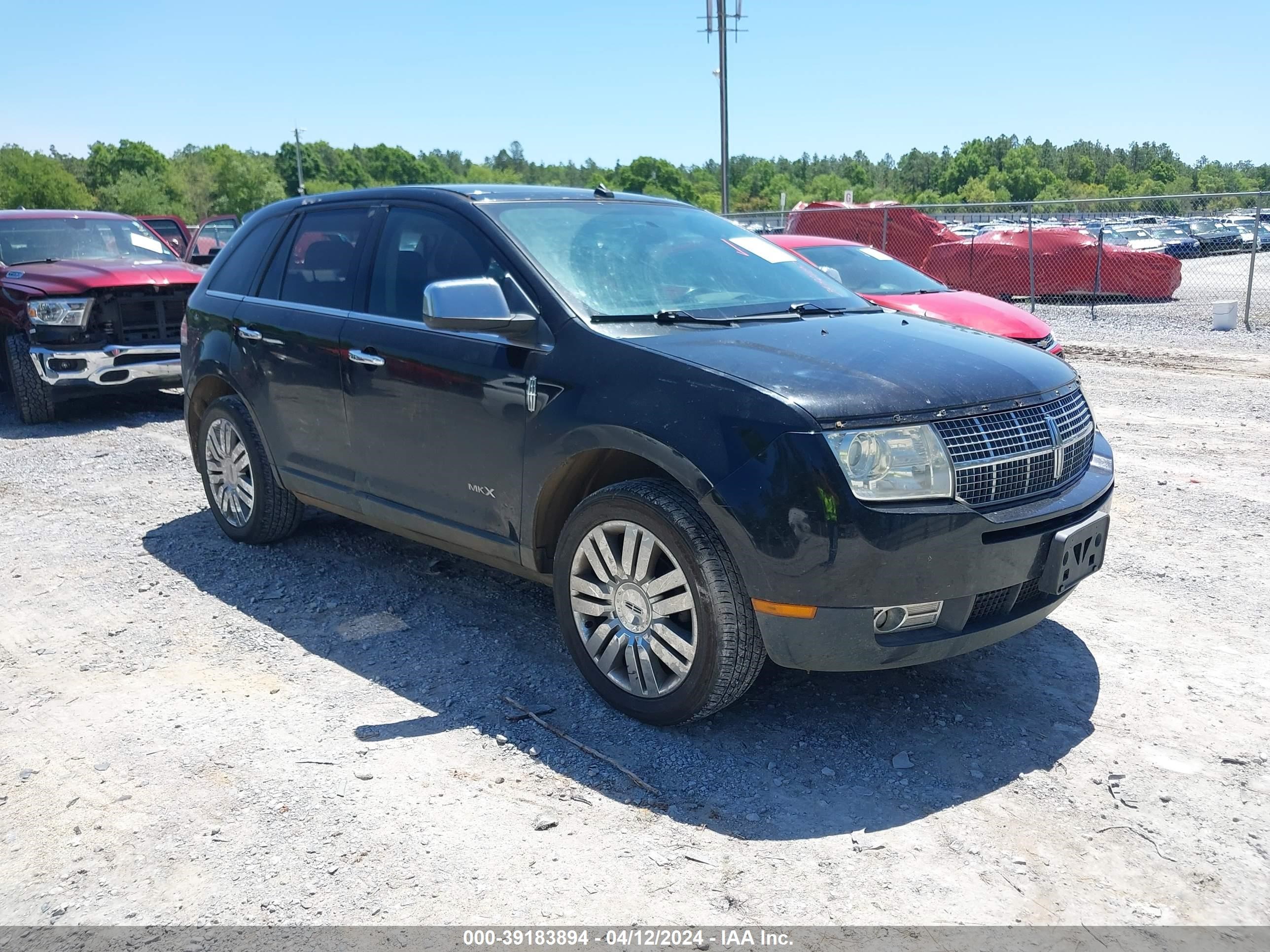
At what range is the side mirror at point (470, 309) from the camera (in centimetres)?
384

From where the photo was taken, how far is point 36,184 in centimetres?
7588

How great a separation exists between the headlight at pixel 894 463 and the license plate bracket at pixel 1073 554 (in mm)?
502

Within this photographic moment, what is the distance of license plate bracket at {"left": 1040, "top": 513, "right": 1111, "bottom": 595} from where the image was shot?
347cm

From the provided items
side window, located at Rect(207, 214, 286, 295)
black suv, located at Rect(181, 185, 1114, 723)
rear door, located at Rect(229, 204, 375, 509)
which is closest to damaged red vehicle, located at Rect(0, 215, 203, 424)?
side window, located at Rect(207, 214, 286, 295)

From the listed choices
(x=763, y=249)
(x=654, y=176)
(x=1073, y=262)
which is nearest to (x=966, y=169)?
(x=654, y=176)

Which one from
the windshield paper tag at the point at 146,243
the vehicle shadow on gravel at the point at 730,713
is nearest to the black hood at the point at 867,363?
the vehicle shadow on gravel at the point at 730,713

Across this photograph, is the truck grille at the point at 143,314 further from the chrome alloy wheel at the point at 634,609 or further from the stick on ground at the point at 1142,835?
the stick on ground at the point at 1142,835

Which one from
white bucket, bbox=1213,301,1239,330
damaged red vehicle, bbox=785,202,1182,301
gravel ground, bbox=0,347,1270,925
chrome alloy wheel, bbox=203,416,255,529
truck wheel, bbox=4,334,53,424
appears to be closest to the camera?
gravel ground, bbox=0,347,1270,925

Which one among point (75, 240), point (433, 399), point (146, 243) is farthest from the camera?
point (146, 243)

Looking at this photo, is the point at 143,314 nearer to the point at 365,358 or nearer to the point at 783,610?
the point at 365,358

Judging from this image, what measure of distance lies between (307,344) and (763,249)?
2193 millimetres

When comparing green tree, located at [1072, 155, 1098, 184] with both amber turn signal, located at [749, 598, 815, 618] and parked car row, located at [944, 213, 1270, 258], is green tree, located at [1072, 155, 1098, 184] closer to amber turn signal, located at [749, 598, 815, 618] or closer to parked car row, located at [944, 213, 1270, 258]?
parked car row, located at [944, 213, 1270, 258]

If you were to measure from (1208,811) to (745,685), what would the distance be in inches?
56.6

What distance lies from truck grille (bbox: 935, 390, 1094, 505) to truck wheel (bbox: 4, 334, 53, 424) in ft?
28.8
